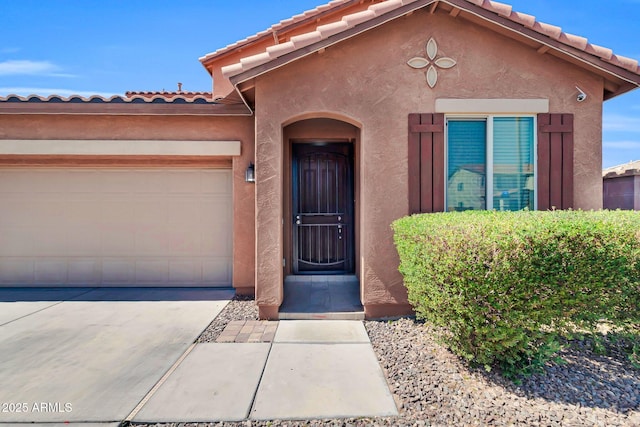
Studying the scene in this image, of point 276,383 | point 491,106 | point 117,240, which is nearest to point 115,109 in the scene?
point 117,240

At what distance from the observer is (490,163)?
5.26 metres

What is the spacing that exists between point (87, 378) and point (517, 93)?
724 centimetres

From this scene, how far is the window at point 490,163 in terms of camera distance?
5289 millimetres

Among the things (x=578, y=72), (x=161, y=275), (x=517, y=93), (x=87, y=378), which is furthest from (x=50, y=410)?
(x=578, y=72)

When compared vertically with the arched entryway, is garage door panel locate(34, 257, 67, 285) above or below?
below

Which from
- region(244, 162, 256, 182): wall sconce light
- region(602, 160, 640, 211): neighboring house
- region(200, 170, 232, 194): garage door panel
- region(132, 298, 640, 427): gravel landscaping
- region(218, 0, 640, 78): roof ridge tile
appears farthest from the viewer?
region(602, 160, 640, 211): neighboring house

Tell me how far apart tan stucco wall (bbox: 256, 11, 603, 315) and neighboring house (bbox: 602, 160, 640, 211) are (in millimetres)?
4783

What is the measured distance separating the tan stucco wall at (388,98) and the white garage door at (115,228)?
2.29 m

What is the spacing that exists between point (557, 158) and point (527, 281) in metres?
3.19

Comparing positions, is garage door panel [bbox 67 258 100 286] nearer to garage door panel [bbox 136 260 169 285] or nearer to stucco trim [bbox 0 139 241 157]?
garage door panel [bbox 136 260 169 285]

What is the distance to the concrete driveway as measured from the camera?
3.13 meters

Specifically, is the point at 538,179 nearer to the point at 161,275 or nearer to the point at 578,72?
the point at 578,72

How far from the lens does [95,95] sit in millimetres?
6211

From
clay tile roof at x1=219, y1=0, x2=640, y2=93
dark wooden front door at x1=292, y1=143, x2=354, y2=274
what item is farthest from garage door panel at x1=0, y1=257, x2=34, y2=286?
clay tile roof at x1=219, y1=0, x2=640, y2=93
